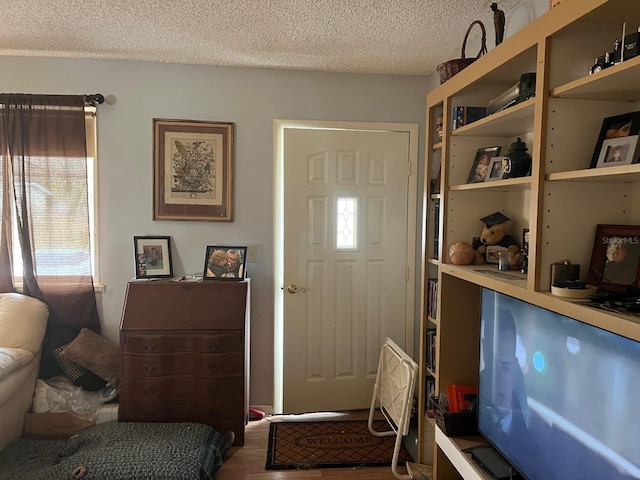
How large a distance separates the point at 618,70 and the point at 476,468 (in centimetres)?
139

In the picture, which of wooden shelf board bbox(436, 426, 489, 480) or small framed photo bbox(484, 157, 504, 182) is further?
small framed photo bbox(484, 157, 504, 182)

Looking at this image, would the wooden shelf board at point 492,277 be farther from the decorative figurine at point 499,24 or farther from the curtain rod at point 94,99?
the curtain rod at point 94,99

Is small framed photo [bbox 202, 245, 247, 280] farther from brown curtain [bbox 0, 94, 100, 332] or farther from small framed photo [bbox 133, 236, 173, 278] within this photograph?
brown curtain [bbox 0, 94, 100, 332]

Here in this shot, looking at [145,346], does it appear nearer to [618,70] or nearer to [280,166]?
[280,166]

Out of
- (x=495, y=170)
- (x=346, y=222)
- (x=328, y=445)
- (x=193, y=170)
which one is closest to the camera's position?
(x=495, y=170)

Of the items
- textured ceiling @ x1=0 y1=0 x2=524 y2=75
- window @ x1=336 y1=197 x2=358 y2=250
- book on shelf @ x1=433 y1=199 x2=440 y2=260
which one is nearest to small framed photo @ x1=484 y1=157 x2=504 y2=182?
book on shelf @ x1=433 y1=199 x2=440 y2=260

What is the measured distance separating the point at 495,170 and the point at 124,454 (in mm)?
2202

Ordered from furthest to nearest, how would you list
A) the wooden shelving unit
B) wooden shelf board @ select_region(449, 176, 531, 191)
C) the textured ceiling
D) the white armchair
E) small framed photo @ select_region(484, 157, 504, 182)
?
the white armchair < the textured ceiling < small framed photo @ select_region(484, 157, 504, 182) < wooden shelf board @ select_region(449, 176, 531, 191) < the wooden shelving unit

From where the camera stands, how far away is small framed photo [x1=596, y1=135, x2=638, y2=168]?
1140 mm

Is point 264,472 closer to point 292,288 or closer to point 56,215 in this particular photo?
point 292,288

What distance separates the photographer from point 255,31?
229cm

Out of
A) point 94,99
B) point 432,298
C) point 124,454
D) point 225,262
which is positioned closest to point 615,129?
point 432,298

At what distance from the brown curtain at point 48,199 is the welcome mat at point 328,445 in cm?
152

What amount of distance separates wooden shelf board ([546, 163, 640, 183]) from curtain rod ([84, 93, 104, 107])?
2.64 meters
